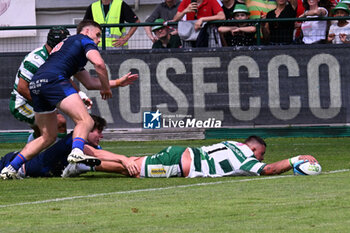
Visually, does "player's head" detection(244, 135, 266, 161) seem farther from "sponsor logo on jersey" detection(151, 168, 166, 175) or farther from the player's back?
the player's back

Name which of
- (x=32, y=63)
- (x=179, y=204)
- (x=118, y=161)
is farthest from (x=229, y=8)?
(x=179, y=204)

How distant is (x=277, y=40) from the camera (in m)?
17.7

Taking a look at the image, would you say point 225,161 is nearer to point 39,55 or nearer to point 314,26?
point 39,55

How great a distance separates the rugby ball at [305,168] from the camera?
970cm

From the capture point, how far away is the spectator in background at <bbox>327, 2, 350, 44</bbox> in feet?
56.2

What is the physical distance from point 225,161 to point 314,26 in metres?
8.05

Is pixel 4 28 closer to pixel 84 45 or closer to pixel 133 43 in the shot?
pixel 133 43

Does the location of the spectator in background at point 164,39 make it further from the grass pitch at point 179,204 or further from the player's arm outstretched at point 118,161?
the player's arm outstretched at point 118,161

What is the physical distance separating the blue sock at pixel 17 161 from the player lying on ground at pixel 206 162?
3.11ft

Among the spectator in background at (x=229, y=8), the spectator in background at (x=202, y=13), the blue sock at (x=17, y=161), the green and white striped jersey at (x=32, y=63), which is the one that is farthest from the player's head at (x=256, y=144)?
the spectator in background at (x=229, y=8)

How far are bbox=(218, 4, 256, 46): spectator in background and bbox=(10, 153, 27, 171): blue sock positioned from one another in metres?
7.78

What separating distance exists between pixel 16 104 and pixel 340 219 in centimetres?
679

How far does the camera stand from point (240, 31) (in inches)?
694

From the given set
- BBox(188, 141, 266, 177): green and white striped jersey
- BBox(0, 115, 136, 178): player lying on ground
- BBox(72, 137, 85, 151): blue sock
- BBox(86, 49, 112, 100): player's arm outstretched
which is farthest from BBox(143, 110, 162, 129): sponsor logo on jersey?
BBox(72, 137, 85, 151): blue sock
